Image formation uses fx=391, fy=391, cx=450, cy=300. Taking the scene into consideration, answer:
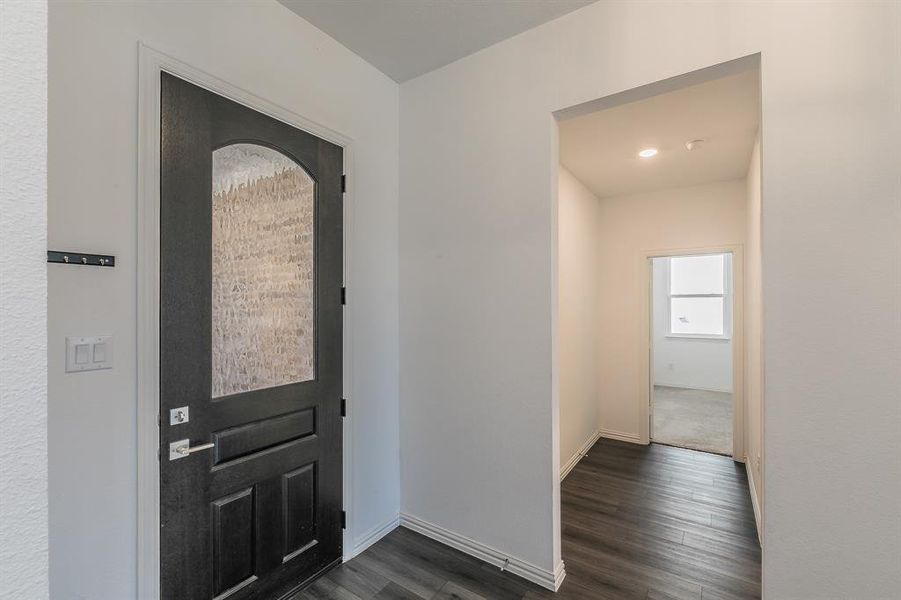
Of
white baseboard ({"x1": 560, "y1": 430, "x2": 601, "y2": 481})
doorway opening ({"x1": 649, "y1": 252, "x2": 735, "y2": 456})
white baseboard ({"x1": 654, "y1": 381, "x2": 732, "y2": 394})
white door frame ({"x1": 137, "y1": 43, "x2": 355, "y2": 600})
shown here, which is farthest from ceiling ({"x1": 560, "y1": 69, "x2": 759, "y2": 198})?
white baseboard ({"x1": 654, "y1": 381, "x2": 732, "y2": 394})

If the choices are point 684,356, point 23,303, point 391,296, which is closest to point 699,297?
point 684,356

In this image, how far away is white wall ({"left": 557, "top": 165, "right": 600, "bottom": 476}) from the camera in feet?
12.0

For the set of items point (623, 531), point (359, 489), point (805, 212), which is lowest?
point (623, 531)

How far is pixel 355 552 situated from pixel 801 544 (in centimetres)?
210

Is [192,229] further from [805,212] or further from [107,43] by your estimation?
[805,212]

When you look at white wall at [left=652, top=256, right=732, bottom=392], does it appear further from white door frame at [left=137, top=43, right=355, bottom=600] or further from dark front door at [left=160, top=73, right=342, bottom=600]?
white door frame at [left=137, top=43, right=355, bottom=600]

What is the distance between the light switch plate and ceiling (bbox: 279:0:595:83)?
5.76 ft

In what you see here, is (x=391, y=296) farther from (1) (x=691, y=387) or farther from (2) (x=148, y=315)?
(1) (x=691, y=387)

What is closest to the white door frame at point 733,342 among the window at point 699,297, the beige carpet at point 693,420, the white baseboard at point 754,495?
the beige carpet at point 693,420

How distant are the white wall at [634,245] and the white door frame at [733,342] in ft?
0.11

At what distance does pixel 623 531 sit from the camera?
8.61 feet

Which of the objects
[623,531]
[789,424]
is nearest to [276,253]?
[789,424]

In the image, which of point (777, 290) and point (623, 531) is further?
point (623, 531)

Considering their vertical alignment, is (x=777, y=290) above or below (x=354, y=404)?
above
